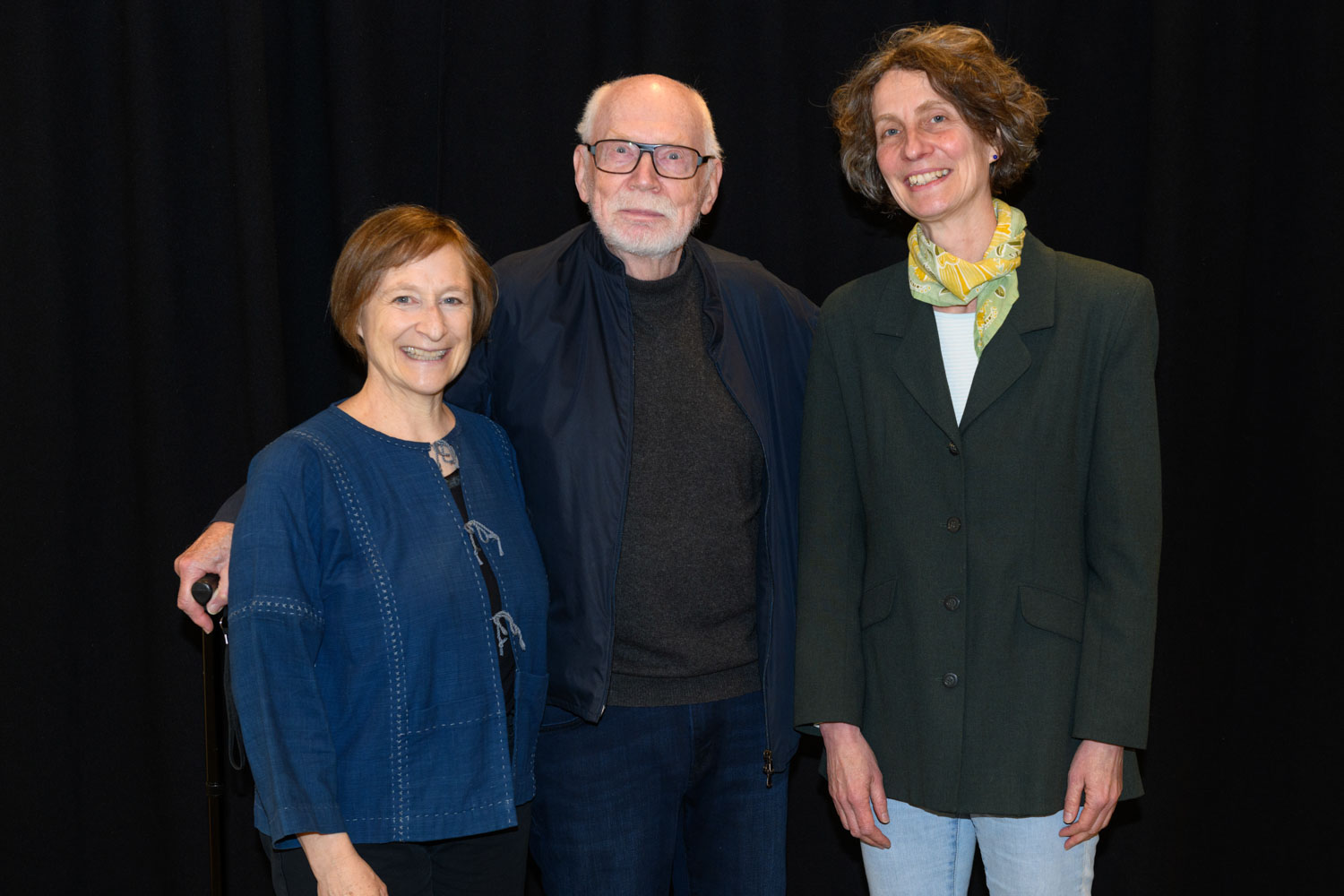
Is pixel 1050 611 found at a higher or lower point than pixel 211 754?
higher

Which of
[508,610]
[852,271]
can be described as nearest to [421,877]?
[508,610]

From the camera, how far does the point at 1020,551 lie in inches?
68.2

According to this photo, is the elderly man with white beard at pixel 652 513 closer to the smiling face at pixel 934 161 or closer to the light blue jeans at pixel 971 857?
the light blue jeans at pixel 971 857

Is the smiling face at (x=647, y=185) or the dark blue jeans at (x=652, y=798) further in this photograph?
the smiling face at (x=647, y=185)

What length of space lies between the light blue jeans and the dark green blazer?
57mm

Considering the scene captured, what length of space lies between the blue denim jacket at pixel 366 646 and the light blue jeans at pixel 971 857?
2.17 ft

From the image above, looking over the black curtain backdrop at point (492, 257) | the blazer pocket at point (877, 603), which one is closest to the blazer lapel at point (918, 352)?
the blazer pocket at point (877, 603)

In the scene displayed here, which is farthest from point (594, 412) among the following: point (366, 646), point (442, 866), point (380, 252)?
point (442, 866)

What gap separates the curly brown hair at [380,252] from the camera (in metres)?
1.83

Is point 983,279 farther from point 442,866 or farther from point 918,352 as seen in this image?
point 442,866

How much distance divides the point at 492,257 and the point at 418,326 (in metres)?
0.96

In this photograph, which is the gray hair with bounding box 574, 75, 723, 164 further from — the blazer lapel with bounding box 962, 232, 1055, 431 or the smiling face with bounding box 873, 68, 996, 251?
the blazer lapel with bounding box 962, 232, 1055, 431

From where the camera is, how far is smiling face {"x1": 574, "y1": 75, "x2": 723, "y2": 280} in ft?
6.79

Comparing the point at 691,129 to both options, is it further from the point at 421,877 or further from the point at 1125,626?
the point at 421,877
